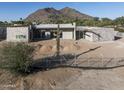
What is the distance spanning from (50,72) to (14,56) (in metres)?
3.53

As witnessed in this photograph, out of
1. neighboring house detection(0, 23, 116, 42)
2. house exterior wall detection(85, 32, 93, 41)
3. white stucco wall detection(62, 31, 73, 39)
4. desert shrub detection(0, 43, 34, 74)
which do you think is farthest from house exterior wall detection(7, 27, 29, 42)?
desert shrub detection(0, 43, 34, 74)

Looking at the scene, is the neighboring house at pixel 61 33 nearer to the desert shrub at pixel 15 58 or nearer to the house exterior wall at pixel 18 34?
the house exterior wall at pixel 18 34

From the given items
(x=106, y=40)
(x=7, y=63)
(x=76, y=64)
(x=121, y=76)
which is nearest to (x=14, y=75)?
(x=7, y=63)

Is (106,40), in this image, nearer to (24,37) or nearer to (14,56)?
(24,37)

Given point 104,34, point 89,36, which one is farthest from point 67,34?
point 104,34

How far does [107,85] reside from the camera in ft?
66.8

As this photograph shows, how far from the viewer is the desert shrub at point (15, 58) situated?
2303cm

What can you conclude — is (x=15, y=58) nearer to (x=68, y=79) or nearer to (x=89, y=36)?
(x=68, y=79)

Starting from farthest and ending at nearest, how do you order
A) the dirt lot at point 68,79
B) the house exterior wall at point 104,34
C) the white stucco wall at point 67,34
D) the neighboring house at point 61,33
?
1. the white stucco wall at point 67,34
2. the house exterior wall at point 104,34
3. the neighboring house at point 61,33
4. the dirt lot at point 68,79

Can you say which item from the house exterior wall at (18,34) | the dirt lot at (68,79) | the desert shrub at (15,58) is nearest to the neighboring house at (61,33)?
the house exterior wall at (18,34)

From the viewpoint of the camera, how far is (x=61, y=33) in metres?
55.2

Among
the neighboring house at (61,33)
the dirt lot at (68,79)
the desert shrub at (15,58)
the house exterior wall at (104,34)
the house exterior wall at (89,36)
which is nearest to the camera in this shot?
the dirt lot at (68,79)

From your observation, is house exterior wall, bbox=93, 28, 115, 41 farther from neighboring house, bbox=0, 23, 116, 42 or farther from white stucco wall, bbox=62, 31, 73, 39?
white stucco wall, bbox=62, 31, 73, 39

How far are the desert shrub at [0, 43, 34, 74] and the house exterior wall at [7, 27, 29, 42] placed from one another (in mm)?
25791
